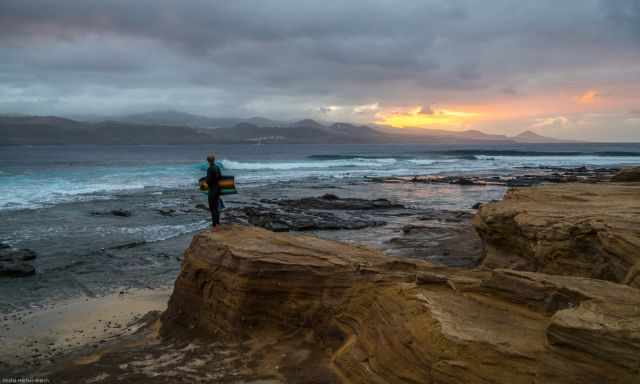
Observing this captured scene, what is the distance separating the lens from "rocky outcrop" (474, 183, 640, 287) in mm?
8141

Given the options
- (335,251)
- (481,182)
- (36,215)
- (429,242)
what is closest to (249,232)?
(335,251)

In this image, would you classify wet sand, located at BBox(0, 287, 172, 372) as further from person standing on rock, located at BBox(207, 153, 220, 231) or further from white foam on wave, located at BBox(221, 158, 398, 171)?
white foam on wave, located at BBox(221, 158, 398, 171)

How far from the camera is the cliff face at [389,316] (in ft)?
16.1

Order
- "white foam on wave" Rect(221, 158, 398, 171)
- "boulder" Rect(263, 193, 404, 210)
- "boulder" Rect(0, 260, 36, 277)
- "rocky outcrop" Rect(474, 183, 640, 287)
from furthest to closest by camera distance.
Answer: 1. "white foam on wave" Rect(221, 158, 398, 171)
2. "boulder" Rect(263, 193, 404, 210)
3. "boulder" Rect(0, 260, 36, 277)
4. "rocky outcrop" Rect(474, 183, 640, 287)

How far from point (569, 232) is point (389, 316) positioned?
454 cm

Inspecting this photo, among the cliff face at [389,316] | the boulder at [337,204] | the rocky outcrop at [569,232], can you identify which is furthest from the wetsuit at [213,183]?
the boulder at [337,204]

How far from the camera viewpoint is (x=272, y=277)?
829cm

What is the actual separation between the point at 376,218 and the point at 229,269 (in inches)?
595

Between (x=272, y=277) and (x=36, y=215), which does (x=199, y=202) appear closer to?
(x=36, y=215)

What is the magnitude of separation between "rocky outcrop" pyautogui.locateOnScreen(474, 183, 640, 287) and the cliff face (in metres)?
1.88

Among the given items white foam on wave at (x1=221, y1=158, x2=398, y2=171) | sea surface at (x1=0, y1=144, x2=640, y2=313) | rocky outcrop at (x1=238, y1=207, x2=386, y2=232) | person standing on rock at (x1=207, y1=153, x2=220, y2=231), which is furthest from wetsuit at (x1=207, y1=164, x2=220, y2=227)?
white foam on wave at (x1=221, y1=158, x2=398, y2=171)

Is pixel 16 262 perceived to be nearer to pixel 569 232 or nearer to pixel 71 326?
pixel 71 326

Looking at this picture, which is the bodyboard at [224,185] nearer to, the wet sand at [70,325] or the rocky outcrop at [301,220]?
the wet sand at [70,325]

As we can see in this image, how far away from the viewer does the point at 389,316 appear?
6727 millimetres
